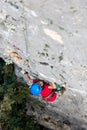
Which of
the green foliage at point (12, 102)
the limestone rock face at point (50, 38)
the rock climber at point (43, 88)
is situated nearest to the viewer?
the limestone rock face at point (50, 38)

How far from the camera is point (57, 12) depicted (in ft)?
8.45

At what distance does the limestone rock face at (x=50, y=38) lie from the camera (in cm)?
256

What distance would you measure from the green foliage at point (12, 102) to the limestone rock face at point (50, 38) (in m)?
0.57

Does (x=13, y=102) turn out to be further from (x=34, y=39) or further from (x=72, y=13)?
(x=72, y=13)

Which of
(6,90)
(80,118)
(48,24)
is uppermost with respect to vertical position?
(48,24)

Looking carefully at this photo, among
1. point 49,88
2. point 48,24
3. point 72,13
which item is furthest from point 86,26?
point 49,88

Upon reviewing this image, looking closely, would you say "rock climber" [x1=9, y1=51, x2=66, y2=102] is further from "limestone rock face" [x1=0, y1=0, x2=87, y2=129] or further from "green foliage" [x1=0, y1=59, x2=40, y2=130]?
"green foliage" [x1=0, y1=59, x2=40, y2=130]

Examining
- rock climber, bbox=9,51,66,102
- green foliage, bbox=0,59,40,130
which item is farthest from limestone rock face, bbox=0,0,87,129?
green foliage, bbox=0,59,40,130

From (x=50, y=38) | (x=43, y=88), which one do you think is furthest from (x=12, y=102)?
(x=50, y=38)

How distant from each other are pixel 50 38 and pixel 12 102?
1826 mm

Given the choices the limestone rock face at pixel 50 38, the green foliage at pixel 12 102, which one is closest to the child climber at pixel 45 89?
the limestone rock face at pixel 50 38

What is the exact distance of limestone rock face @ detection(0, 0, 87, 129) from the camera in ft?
8.41

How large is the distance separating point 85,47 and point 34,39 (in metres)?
0.59

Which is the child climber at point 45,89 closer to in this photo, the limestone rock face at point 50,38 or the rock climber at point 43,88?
the rock climber at point 43,88
